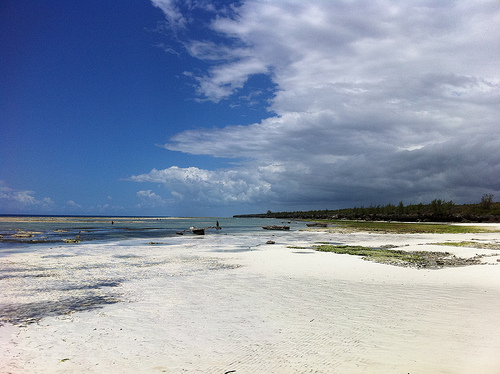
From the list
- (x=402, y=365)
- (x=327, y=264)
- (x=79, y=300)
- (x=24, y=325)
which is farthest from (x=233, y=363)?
(x=327, y=264)

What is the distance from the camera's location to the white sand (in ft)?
22.7

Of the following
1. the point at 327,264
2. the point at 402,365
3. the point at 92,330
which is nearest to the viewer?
the point at 402,365

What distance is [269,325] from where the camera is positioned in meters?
9.31

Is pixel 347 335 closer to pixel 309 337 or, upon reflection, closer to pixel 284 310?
pixel 309 337

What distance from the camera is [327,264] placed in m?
20.3

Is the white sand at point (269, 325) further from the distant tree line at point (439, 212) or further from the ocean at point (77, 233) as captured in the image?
the distant tree line at point (439, 212)

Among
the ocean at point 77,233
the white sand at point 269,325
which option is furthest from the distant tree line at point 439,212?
the white sand at point 269,325

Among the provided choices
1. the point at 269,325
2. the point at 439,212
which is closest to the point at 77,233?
the point at 269,325

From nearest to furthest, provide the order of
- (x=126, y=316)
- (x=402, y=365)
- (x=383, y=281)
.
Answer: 1. (x=402, y=365)
2. (x=126, y=316)
3. (x=383, y=281)

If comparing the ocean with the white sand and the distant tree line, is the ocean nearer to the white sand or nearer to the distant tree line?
the white sand

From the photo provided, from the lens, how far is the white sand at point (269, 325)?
693 cm

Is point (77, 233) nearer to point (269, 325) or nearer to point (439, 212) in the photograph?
point (269, 325)

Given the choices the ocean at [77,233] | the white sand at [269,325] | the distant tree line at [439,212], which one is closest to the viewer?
the white sand at [269,325]

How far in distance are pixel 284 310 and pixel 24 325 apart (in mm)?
8061
